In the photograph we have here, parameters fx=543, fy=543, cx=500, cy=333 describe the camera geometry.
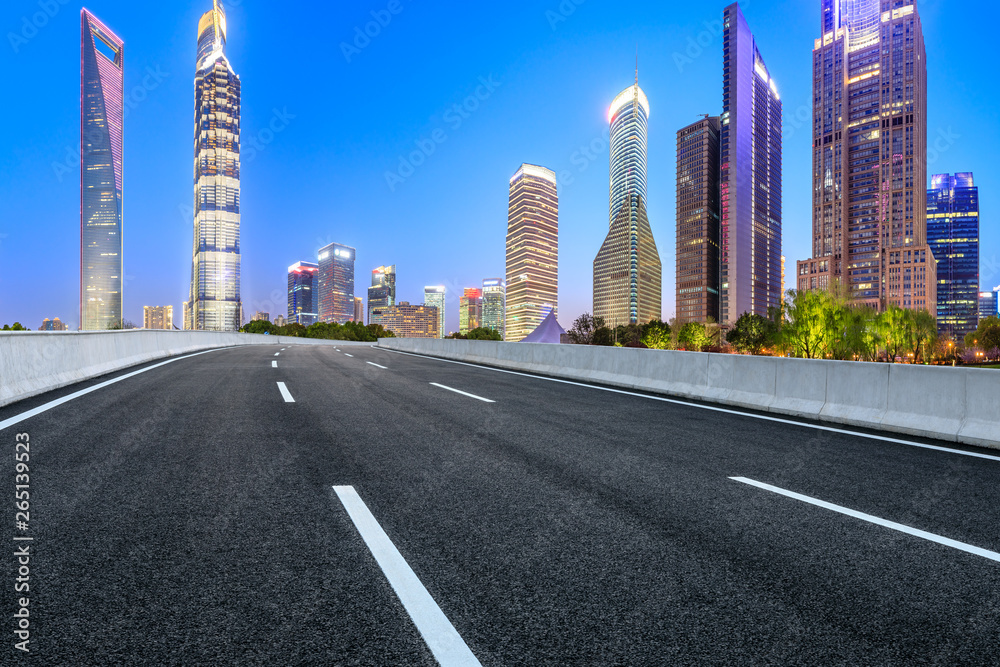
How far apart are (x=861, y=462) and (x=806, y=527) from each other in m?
2.53

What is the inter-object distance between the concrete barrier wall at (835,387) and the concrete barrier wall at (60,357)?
1116 centimetres

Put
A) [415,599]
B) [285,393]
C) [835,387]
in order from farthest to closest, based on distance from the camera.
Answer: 1. [285,393]
2. [835,387]
3. [415,599]

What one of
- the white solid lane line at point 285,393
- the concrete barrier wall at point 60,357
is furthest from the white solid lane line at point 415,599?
the concrete barrier wall at point 60,357

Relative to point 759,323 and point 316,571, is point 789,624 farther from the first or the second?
point 759,323

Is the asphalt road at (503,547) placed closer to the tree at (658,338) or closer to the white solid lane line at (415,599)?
the white solid lane line at (415,599)

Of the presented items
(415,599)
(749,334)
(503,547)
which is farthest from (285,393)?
(749,334)

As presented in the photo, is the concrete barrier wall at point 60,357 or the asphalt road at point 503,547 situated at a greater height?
the concrete barrier wall at point 60,357

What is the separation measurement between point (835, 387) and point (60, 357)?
13957 mm

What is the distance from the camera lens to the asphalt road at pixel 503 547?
2.21 m

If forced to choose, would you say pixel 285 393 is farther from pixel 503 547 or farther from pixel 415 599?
pixel 415 599

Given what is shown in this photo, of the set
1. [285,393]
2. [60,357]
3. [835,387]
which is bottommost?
[285,393]

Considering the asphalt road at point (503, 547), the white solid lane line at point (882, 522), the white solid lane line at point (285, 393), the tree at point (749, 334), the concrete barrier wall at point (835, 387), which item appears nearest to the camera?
the asphalt road at point (503, 547)

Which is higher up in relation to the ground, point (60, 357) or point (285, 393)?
point (60, 357)

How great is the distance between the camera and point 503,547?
10.4ft
